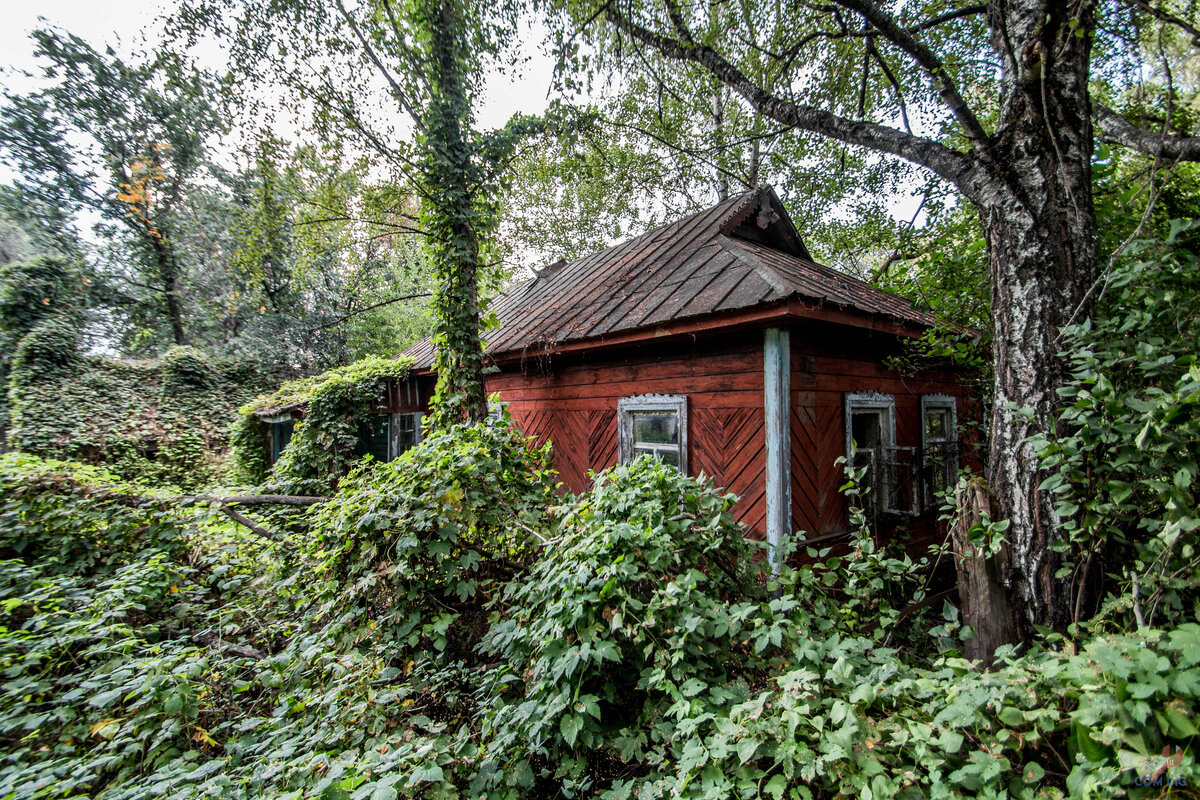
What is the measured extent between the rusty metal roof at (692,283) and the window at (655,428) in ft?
2.90

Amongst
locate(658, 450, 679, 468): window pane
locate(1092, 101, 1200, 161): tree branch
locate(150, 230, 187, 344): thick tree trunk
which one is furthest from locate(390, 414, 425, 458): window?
locate(150, 230, 187, 344): thick tree trunk

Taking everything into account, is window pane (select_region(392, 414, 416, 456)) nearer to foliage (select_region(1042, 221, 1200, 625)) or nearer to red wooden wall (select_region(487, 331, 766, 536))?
red wooden wall (select_region(487, 331, 766, 536))

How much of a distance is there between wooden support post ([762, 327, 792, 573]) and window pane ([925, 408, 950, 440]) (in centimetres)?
305

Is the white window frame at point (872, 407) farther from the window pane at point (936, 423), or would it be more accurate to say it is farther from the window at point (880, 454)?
the window pane at point (936, 423)

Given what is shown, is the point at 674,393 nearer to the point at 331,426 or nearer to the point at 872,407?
the point at 872,407

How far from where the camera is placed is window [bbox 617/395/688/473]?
497 centimetres

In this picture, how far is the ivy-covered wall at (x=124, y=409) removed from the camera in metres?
11.6

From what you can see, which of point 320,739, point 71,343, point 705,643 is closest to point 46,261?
point 71,343

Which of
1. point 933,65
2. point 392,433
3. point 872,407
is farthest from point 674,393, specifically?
point 392,433

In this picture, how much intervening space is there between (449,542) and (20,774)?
7.41 feet

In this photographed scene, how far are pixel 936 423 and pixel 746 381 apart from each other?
3.51 metres

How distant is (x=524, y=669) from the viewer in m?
3.02

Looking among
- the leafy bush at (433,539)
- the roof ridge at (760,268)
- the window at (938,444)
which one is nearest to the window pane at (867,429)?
the window at (938,444)

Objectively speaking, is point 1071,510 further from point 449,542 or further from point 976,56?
point 976,56
